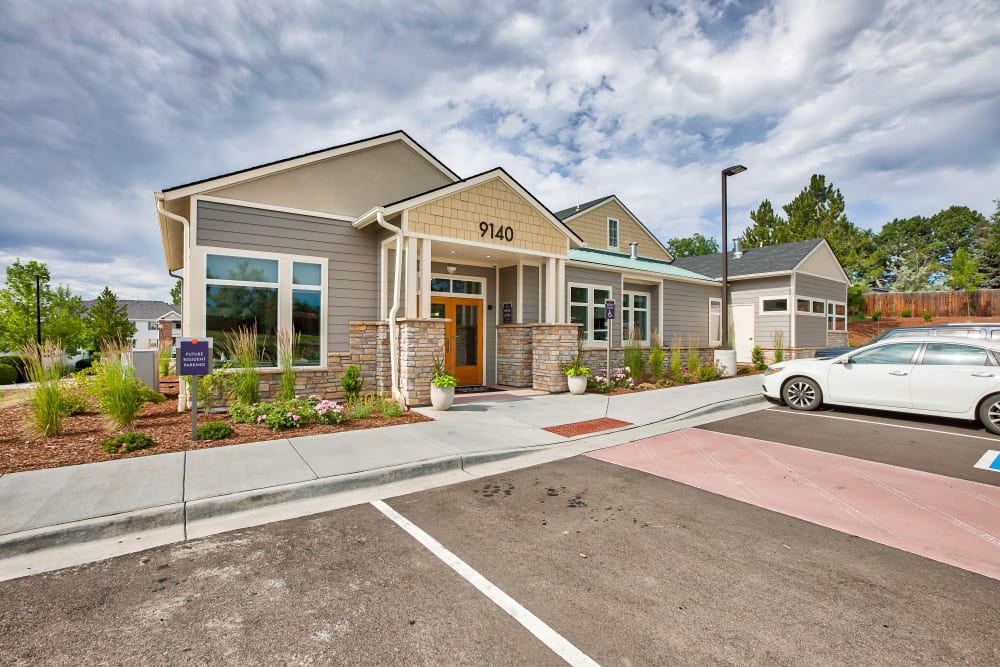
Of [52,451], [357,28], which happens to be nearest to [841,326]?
[357,28]

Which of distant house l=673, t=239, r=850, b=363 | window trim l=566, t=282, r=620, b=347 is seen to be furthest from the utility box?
distant house l=673, t=239, r=850, b=363

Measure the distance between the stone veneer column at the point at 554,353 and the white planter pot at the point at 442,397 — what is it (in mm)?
3137

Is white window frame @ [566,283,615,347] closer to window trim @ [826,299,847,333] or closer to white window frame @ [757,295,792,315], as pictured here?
white window frame @ [757,295,792,315]

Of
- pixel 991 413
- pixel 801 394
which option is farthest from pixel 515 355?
pixel 991 413

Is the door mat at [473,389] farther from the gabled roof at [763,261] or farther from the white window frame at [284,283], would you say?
the gabled roof at [763,261]

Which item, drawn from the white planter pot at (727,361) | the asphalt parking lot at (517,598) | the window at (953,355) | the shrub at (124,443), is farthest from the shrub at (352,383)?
the white planter pot at (727,361)

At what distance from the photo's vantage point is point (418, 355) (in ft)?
28.5

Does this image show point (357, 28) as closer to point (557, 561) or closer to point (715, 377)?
point (557, 561)

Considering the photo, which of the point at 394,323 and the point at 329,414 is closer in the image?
the point at 329,414

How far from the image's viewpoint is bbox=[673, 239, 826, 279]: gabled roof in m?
18.3

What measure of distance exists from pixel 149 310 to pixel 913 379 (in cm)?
7262

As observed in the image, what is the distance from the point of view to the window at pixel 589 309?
13.7 metres

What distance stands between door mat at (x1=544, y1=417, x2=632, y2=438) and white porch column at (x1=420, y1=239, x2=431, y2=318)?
3.39 m

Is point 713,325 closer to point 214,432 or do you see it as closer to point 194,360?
point 214,432
